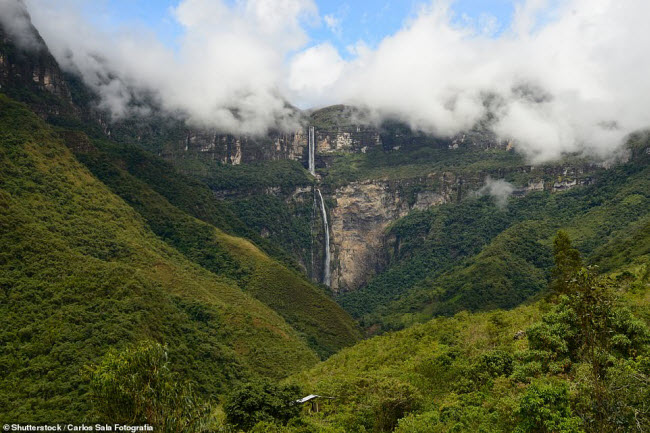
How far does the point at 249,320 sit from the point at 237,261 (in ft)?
111

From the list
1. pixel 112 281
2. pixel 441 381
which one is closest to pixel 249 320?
pixel 112 281

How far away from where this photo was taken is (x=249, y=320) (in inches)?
3223

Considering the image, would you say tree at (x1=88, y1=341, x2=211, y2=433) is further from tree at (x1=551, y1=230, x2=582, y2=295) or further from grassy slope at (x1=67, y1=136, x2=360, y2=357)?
grassy slope at (x1=67, y1=136, x2=360, y2=357)

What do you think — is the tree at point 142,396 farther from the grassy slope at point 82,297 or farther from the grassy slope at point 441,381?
the grassy slope at point 82,297

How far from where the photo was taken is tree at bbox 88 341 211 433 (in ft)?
76.7

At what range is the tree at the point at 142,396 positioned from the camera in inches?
921

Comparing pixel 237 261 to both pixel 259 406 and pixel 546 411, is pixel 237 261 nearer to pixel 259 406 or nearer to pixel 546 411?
pixel 259 406

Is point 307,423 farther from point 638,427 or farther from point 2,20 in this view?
point 2,20

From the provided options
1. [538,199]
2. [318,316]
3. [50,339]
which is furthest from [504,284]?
[50,339]

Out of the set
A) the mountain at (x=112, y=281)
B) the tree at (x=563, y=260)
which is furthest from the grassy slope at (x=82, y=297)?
the tree at (x=563, y=260)

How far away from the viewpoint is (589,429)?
20.6 meters

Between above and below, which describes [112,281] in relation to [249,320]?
above

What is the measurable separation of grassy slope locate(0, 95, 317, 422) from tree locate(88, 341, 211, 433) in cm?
2098

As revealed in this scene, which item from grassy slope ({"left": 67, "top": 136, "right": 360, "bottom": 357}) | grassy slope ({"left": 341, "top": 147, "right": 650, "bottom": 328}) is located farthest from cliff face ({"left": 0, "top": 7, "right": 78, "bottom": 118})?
grassy slope ({"left": 341, "top": 147, "right": 650, "bottom": 328})
